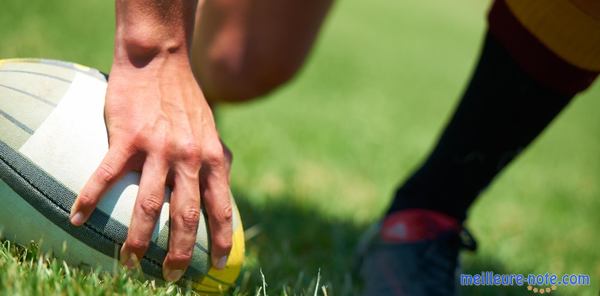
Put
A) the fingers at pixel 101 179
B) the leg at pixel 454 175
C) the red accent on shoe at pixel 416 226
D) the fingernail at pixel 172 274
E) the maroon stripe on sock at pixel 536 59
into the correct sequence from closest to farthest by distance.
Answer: the fingers at pixel 101 179 → the fingernail at pixel 172 274 → the maroon stripe on sock at pixel 536 59 → the leg at pixel 454 175 → the red accent on shoe at pixel 416 226

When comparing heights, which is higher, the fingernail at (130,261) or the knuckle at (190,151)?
the knuckle at (190,151)

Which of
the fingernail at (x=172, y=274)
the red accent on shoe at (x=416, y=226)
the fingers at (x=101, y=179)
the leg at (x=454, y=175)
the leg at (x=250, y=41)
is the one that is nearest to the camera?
the fingers at (x=101, y=179)

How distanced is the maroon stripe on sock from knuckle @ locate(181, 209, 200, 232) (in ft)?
3.56

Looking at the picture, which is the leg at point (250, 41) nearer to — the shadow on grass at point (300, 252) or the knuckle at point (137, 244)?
the shadow on grass at point (300, 252)

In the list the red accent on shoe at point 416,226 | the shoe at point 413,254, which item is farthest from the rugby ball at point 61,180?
the red accent on shoe at point 416,226

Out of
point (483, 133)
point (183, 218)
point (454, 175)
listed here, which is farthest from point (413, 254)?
point (183, 218)

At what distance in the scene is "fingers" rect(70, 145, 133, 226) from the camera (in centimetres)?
140

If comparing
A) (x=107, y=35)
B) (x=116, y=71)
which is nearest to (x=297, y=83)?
(x=107, y=35)

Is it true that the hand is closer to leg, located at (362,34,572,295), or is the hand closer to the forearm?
the forearm

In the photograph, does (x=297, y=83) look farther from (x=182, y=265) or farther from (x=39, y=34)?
(x=182, y=265)

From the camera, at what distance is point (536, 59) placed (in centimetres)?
195

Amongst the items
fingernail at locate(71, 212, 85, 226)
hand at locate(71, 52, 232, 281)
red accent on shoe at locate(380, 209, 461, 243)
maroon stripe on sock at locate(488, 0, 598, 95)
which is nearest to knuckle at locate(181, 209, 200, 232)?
hand at locate(71, 52, 232, 281)

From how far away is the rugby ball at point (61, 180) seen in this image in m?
1.46

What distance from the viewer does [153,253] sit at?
1506 mm
